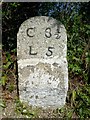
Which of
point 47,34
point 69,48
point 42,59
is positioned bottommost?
Result: point 42,59

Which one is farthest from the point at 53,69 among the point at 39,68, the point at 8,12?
the point at 8,12

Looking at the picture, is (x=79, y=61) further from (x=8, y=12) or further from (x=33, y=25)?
(x=8, y=12)

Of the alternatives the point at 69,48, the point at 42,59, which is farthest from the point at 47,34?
the point at 69,48

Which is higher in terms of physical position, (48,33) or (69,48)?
(48,33)

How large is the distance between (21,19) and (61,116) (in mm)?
1781

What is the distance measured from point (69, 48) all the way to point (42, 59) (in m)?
0.70

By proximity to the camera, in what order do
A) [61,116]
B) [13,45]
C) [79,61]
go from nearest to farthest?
[61,116] < [79,61] < [13,45]

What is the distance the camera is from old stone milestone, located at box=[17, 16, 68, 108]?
4117mm

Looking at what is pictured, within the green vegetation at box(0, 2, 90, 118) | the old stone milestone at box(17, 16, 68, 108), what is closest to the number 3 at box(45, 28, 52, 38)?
the old stone milestone at box(17, 16, 68, 108)

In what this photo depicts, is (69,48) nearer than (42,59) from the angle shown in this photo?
No

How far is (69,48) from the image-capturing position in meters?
4.70

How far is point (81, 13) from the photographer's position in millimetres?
5000

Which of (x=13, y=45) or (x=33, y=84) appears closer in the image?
(x=33, y=84)

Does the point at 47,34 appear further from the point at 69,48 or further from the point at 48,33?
the point at 69,48
